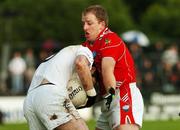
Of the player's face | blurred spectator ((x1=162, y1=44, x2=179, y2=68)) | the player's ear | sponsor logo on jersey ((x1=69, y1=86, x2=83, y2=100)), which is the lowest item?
blurred spectator ((x1=162, y1=44, x2=179, y2=68))

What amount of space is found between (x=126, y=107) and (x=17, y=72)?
574 inches

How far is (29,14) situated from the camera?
42.7 metres

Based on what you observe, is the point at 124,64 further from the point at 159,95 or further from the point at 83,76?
the point at 159,95

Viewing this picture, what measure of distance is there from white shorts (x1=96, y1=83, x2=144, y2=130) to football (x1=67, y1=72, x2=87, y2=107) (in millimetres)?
630

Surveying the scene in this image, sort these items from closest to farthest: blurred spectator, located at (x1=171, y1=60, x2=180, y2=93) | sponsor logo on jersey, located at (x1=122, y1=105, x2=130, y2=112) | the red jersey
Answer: the red jersey, sponsor logo on jersey, located at (x1=122, y1=105, x2=130, y2=112), blurred spectator, located at (x1=171, y1=60, x2=180, y2=93)

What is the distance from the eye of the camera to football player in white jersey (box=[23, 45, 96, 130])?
8.44m

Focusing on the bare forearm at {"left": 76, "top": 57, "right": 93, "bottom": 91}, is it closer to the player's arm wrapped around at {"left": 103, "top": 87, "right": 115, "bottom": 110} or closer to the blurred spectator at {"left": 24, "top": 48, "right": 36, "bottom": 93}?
the player's arm wrapped around at {"left": 103, "top": 87, "right": 115, "bottom": 110}

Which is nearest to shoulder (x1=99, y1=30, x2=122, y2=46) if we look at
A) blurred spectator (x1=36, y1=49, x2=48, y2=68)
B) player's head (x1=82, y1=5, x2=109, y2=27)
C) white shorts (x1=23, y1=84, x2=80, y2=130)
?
player's head (x1=82, y1=5, x2=109, y2=27)

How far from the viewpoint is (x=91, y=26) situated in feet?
29.9

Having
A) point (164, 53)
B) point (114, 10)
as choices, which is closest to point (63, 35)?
point (114, 10)

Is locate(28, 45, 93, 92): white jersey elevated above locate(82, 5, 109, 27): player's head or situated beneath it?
situated beneath

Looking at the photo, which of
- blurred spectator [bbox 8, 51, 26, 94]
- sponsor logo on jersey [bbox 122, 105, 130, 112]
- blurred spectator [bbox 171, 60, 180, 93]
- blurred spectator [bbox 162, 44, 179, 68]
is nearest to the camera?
sponsor logo on jersey [bbox 122, 105, 130, 112]

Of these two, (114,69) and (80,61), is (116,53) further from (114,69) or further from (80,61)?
(80,61)

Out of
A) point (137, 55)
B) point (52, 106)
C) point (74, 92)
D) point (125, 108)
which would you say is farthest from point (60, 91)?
point (137, 55)
